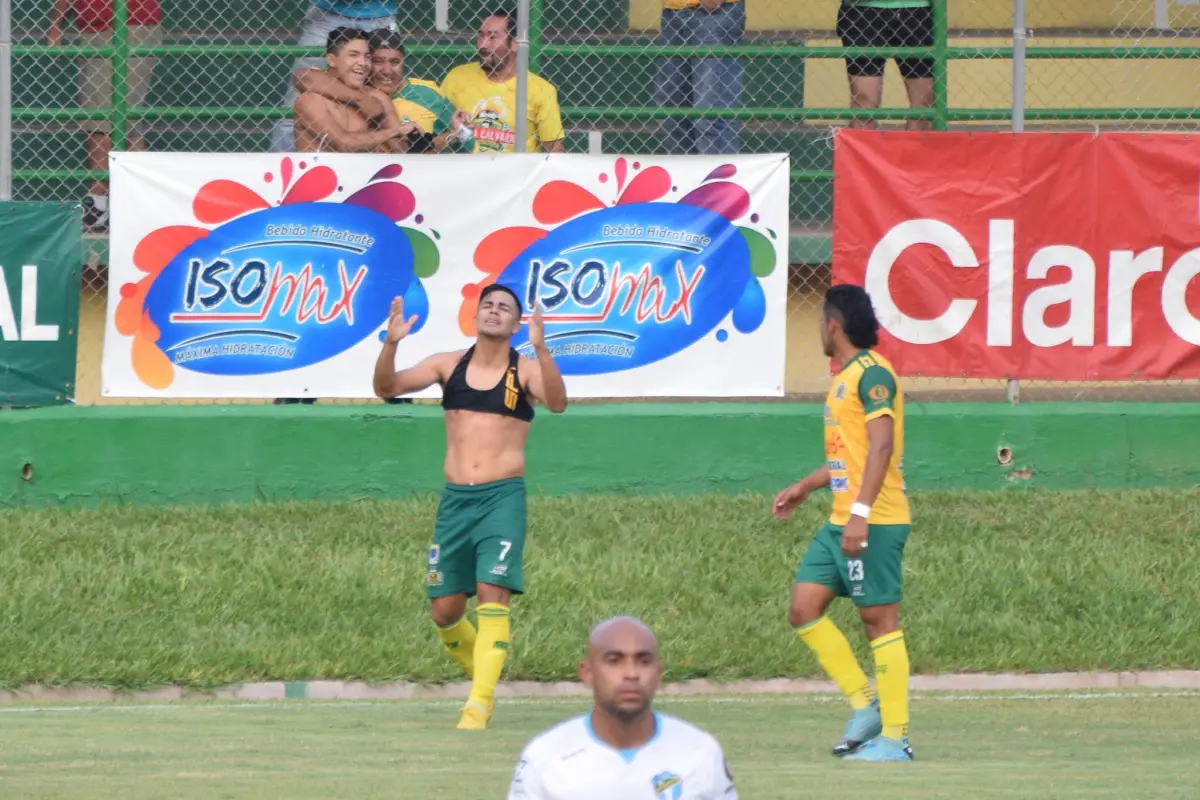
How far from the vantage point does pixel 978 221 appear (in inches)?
520

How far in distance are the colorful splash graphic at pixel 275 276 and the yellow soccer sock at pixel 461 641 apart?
3.53 m

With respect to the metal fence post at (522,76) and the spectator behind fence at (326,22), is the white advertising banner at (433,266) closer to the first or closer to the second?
the metal fence post at (522,76)

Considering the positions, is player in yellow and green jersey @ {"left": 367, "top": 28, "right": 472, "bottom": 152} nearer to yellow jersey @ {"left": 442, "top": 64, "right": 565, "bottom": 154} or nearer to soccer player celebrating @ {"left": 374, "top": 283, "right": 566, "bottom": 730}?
yellow jersey @ {"left": 442, "top": 64, "right": 565, "bottom": 154}

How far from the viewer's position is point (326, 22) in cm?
1390

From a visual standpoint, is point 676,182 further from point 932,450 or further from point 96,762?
point 96,762

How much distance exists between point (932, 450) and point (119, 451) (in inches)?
202

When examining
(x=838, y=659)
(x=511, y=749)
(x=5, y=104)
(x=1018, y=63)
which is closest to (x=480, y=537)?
(x=511, y=749)

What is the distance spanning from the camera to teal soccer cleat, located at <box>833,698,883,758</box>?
27.7ft

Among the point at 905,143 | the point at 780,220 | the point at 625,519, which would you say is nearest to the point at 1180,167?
the point at 905,143

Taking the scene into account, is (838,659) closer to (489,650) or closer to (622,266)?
(489,650)

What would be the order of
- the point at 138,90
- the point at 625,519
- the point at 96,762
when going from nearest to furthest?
the point at 96,762 < the point at 625,519 < the point at 138,90

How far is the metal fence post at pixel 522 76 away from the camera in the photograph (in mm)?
12875

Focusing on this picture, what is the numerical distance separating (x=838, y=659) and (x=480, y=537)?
1.72 m

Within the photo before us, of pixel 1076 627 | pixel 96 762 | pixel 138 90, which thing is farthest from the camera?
pixel 138 90
